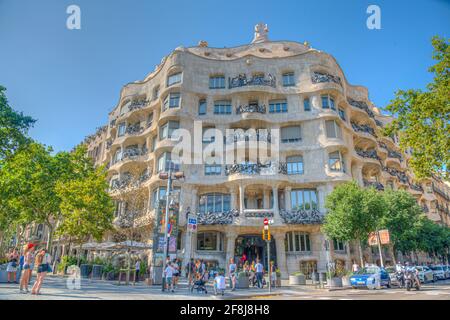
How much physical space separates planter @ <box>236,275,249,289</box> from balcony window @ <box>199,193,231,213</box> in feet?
34.7

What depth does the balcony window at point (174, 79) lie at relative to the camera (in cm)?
3331

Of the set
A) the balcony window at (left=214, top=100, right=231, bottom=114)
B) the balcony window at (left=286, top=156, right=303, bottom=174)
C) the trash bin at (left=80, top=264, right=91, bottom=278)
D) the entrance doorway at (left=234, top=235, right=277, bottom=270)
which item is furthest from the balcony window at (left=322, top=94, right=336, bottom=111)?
the trash bin at (left=80, top=264, right=91, bottom=278)

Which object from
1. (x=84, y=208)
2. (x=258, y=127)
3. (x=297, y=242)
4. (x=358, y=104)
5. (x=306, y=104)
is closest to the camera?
(x=84, y=208)

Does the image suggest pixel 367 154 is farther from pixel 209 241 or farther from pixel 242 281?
pixel 242 281

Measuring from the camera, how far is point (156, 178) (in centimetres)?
3020

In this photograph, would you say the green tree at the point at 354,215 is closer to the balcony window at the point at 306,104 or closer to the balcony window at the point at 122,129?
the balcony window at the point at 306,104

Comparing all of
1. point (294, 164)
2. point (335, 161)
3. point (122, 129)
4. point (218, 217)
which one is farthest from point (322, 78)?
point (122, 129)

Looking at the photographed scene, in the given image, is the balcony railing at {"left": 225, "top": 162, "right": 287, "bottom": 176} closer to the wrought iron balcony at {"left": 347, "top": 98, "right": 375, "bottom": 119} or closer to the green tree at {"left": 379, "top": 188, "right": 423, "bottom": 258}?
the green tree at {"left": 379, "top": 188, "right": 423, "bottom": 258}

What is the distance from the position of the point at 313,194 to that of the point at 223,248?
386 inches

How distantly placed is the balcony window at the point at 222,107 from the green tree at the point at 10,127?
1638 centimetres

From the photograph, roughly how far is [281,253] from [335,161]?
10.0m

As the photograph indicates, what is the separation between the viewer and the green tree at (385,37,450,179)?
16766 mm

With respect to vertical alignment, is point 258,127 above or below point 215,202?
above

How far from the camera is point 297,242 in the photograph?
2950cm
